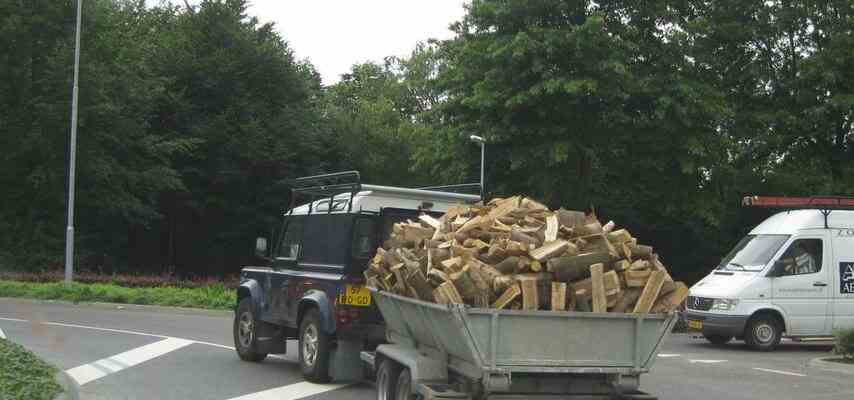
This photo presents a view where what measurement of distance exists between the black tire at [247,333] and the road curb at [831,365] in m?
8.36

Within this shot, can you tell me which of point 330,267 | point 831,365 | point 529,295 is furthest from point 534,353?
point 831,365

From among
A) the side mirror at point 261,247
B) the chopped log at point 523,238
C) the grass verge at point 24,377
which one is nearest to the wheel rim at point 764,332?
the side mirror at point 261,247

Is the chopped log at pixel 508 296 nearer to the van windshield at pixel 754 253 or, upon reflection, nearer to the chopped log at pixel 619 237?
the chopped log at pixel 619 237

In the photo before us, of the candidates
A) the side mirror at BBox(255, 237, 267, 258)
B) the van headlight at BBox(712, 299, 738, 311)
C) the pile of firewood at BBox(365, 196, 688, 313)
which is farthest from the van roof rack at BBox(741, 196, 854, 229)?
the pile of firewood at BBox(365, 196, 688, 313)

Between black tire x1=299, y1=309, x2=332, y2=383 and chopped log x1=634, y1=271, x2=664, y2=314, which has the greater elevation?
chopped log x1=634, y1=271, x2=664, y2=314

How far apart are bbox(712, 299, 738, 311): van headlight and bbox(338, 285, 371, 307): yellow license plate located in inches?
371

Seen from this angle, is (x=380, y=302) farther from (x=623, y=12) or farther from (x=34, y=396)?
(x=623, y=12)

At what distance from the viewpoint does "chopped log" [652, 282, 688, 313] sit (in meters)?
8.18

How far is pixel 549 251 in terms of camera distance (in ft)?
26.8

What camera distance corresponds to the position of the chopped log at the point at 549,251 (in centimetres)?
816

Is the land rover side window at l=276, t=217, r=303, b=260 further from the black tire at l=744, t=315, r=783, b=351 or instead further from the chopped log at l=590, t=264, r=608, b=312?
the black tire at l=744, t=315, r=783, b=351

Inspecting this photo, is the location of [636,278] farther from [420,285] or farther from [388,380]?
[388,380]

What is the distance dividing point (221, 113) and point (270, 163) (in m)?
3.24

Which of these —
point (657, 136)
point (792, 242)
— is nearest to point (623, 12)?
point (657, 136)
